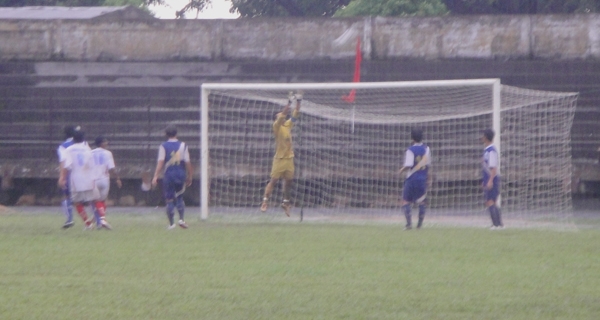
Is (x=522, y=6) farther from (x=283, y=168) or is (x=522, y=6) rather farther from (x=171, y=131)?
(x=171, y=131)

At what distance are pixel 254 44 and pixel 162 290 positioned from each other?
49.4ft

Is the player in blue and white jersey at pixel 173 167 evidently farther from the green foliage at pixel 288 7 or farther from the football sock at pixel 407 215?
the green foliage at pixel 288 7

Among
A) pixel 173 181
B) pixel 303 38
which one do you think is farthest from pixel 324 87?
pixel 303 38

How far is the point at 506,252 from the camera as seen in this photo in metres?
10.4

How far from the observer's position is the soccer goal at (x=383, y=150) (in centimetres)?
1560

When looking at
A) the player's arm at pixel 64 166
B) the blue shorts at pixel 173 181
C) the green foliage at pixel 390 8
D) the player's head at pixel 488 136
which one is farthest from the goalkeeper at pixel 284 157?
the green foliage at pixel 390 8

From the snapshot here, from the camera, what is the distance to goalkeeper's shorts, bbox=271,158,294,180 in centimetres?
1514

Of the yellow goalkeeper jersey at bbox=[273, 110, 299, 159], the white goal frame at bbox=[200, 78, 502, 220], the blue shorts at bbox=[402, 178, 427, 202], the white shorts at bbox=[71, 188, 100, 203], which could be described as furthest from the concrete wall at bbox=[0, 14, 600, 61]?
the white shorts at bbox=[71, 188, 100, 203]

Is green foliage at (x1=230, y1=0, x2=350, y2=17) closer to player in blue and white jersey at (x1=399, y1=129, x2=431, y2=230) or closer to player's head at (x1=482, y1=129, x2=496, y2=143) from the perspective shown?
player in blue and white jersey at (x1=399, y1=129, x2=431, y2=230)

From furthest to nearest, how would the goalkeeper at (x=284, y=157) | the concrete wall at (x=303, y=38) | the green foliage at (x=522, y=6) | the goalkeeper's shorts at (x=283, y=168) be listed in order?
the green foliage at (x=522, y=6), the concrete wall at (x=303, y=38), the goalkeeper's shorts at (x=283, y=168), the goalkeeper at (x=284, y=157)

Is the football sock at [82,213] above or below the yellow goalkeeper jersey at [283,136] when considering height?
below

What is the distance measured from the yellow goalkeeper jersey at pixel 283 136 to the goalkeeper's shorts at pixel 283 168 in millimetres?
69

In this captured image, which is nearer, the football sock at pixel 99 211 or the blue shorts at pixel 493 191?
the blue shorts at pixel 493 191

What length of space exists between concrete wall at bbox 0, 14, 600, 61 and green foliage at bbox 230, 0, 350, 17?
1471 cm
